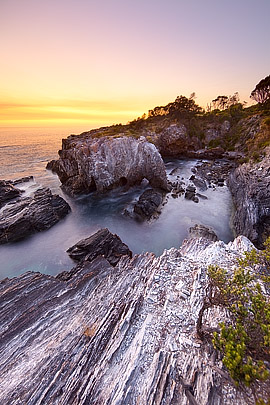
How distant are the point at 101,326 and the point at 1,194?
3052 cm

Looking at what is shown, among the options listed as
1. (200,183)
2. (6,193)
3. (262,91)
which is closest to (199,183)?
(200,183)

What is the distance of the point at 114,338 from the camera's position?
830 cm

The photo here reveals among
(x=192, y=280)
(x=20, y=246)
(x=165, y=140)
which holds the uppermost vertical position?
(x=165, y=140)

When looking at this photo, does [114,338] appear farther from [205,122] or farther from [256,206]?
[205,122]

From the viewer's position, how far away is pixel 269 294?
927 cm

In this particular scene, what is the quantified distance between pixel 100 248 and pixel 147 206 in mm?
11140

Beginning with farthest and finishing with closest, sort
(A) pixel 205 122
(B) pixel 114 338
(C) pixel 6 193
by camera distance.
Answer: (A) pixel 205 122 → (C) pixel 6 193 → (B) pixel 114 338

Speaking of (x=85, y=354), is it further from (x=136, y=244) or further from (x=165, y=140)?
(x=165, y=140)

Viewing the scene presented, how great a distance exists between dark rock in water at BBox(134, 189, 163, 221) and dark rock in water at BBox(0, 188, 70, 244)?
11.0m

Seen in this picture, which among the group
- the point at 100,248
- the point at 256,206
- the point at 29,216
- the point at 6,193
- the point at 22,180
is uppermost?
the point at 256,206

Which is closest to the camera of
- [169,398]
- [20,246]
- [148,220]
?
[169,398]

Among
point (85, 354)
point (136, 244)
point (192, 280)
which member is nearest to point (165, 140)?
point (136, 244)

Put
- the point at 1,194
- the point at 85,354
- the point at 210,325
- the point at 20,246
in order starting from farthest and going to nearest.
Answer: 1. the point at 1,194
2. the point at 20,246
3. the point at 210,325
4. the point at 85,354

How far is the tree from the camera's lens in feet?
206
